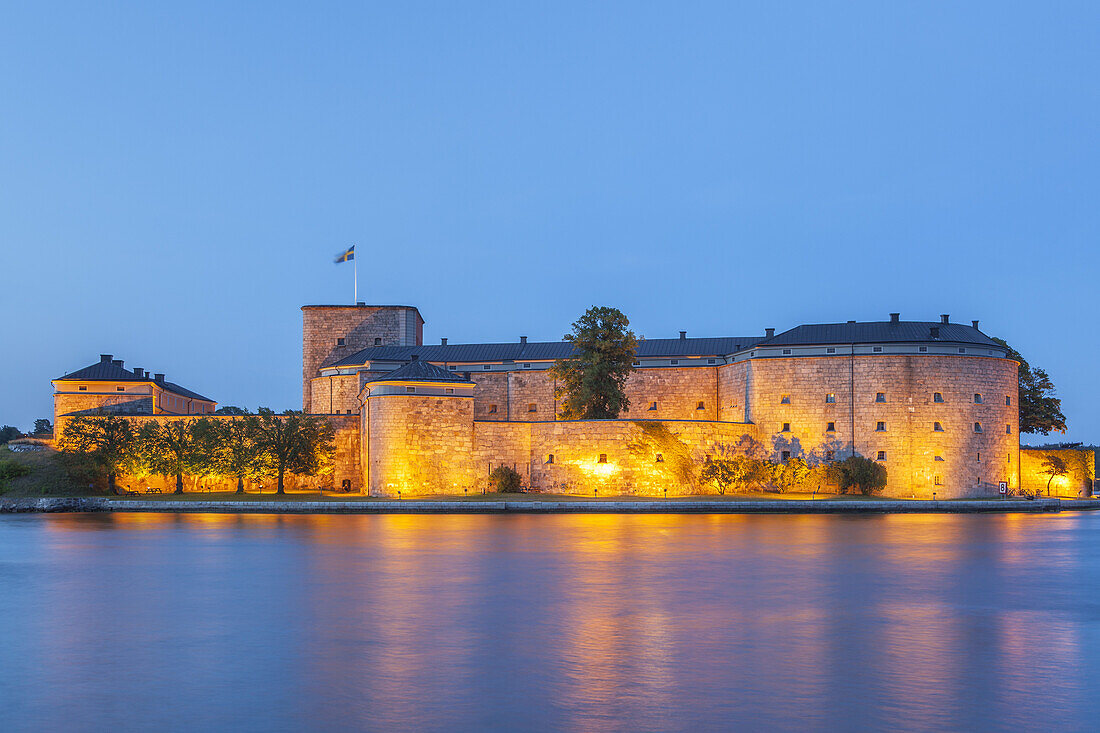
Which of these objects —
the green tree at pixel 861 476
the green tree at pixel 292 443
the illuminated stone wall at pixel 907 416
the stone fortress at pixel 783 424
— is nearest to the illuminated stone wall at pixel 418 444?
the stone fortress at pixel 783 424

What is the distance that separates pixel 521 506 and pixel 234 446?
12.6 meters

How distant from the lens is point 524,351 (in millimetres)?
49656

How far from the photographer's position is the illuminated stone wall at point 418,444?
119 feet

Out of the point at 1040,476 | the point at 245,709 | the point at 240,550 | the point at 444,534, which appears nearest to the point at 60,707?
the point at 245,709

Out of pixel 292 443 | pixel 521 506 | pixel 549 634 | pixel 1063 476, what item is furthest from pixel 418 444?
pixel 1063 476

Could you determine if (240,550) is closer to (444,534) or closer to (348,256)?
(444,534)

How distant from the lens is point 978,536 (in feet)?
91.6

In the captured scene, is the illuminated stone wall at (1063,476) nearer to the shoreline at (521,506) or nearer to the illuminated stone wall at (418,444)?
the shoreline at (521,506)

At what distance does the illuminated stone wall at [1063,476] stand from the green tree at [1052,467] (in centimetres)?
4

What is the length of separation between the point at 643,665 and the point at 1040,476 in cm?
3916

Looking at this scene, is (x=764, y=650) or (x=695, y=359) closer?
(x=764, y=650)

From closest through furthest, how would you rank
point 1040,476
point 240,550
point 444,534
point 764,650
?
point 764,650 → point 240,550 → point 444,534 → point 1040,476

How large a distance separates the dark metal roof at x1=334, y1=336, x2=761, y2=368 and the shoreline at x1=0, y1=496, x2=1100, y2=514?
33.3ft

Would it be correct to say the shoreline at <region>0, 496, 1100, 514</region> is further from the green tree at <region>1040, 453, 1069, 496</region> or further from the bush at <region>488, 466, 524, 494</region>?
the green tree at <region>1040, 453, 1069, 496</region>
